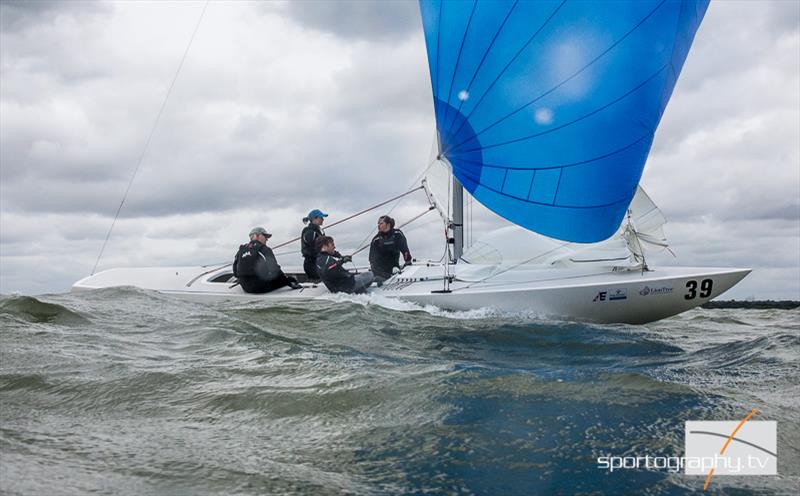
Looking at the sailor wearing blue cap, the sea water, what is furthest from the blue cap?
the sea water

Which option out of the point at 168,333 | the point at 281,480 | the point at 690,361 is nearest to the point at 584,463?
the point at 281,480

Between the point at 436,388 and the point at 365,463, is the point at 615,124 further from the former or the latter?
the point at 365,463

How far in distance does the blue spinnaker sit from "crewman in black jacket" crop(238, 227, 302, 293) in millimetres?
3120

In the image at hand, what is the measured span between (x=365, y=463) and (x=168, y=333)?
11.1 feet

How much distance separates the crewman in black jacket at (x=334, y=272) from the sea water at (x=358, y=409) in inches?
98.7

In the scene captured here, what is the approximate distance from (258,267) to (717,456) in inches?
270

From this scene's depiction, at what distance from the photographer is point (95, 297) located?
794cm

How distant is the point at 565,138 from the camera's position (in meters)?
6.38

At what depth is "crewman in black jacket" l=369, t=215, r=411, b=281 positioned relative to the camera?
8711mm

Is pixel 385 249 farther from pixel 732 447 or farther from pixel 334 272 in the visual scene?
pixel 732 447

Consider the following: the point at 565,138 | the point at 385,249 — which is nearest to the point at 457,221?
the point at 385,249

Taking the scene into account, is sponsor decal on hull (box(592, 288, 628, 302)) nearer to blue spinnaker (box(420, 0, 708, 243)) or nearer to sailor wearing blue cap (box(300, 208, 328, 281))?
blue spinnaker (box(420, 0, 708, 243))

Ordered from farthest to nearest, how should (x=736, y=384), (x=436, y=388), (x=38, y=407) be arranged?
(x=736, y=384) < (x=436, y=388) < (x=38, y=407)

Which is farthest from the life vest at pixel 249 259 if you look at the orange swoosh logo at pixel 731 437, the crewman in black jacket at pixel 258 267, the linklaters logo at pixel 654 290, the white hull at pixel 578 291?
the orange swoosh logo at pixel 731 437
